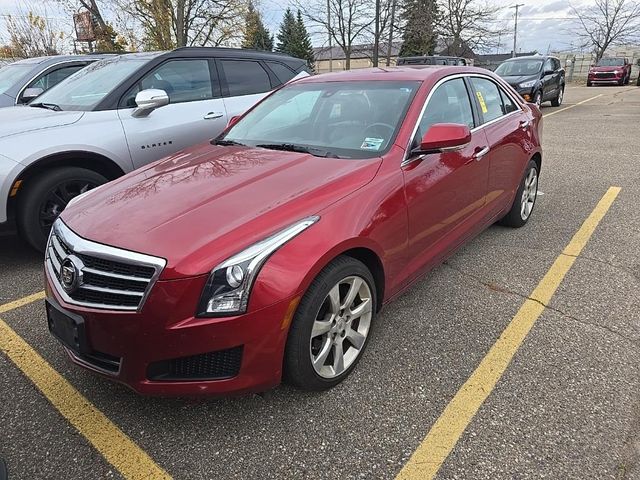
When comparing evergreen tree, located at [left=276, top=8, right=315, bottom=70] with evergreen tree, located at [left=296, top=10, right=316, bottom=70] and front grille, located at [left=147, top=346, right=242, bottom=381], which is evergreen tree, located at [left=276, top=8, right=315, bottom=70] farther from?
front grille, located at [left=147, top=346, right=242, bottom=381]

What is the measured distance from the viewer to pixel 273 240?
2.12m

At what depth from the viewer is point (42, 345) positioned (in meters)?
2.99

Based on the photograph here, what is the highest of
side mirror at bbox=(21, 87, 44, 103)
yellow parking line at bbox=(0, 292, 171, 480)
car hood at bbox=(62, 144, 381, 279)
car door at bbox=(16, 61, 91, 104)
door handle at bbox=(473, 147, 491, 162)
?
car door at bbox=(16, 61, 91, 104)

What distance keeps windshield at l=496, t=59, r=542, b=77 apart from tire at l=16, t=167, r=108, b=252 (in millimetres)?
14825

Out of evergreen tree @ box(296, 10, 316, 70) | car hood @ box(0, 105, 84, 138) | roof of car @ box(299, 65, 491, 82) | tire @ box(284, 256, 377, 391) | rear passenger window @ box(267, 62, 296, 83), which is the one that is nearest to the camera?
tire @ box(284, 256, 377, 391)

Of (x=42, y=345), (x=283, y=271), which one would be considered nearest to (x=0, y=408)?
(x=42, y=345)

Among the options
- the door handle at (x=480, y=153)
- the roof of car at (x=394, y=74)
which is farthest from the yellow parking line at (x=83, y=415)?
the door handle at (x=480, y=153)

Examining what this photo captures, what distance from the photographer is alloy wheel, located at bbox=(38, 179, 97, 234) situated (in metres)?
4.07

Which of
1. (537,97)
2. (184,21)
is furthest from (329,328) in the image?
(184,21)

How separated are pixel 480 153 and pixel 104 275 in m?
2.71

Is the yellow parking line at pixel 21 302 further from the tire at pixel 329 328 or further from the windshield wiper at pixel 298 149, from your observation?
the tire at pixel 329 328

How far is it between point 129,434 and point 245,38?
26.0 meters

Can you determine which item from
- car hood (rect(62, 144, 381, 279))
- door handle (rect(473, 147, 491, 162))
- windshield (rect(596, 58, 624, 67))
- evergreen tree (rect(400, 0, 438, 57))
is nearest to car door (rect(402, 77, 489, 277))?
door handle (rect(473, 147, 491, 162))

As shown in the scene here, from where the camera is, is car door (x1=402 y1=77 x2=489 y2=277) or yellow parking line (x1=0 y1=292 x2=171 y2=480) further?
car door (x1=402 y1=77 x2=489 y2=277)
